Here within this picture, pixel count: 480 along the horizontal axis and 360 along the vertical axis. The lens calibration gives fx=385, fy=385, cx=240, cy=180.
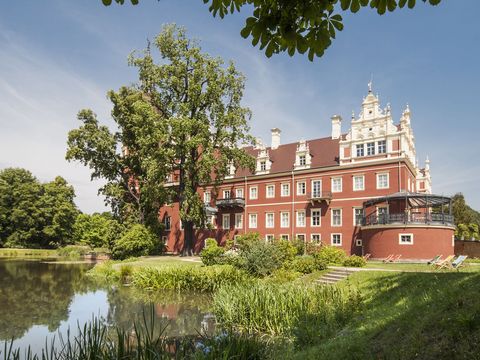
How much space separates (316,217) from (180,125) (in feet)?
50.7

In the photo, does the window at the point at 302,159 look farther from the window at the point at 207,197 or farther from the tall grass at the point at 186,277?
the tall grass at the point at 186,277

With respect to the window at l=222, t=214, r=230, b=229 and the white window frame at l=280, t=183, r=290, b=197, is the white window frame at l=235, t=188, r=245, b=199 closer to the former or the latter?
the window at l=222, t=214, r=230, b=229

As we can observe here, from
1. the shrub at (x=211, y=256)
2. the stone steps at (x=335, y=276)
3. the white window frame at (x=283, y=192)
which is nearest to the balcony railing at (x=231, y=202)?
the white window frame at (x=283, y=192)

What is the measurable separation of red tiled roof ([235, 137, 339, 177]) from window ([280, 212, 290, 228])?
15.0 ft

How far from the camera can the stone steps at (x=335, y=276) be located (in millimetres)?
18641

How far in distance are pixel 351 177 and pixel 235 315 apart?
25499mm

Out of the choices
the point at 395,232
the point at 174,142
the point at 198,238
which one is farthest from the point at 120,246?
the point at 395,232

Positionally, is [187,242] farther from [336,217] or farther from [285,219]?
[336,217]

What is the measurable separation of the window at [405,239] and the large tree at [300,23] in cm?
2578

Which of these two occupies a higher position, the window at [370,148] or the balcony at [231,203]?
the window at [370,148]

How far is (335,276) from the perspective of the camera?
19.5 m

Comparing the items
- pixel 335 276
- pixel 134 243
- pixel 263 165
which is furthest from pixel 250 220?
pixel 335 276

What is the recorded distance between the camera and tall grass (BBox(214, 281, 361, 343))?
9812 millimetres

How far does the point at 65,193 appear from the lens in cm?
6216
